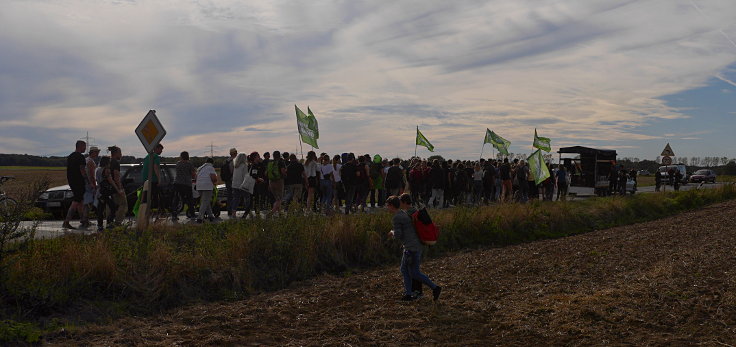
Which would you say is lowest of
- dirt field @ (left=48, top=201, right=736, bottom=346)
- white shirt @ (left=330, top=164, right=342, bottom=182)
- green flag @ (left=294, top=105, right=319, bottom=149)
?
dirt field @ (left=48, top=201, right=736, bottom=346)

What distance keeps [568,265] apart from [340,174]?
927 centimetres

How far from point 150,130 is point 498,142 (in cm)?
2355

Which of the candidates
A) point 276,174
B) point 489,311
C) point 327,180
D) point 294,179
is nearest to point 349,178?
point 327,180

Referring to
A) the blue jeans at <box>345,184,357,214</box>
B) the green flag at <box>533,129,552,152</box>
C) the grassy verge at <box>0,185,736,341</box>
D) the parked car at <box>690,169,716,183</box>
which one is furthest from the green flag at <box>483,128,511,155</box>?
the parked car at <box>690,169,716,183</box>

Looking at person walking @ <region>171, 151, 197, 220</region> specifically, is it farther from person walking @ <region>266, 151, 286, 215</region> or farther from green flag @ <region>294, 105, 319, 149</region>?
green flag @ <region>294, 105, 319, 149</region>

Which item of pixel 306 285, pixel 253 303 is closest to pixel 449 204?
pixel 306 285

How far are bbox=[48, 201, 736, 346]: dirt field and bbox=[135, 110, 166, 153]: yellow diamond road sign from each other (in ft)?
10.7

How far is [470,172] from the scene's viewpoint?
24688 mm

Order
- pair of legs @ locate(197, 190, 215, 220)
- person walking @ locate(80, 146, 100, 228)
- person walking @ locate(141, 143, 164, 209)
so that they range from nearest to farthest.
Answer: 1. person walking @ locate(80, 146, 100, 228)
2. person walking @ locate(141, 143, 164, 209)
3. pair of legs @ locate(197, 190, 215, 220)

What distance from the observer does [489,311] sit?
888 centimetres

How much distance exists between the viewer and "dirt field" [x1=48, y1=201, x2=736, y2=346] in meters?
7.55

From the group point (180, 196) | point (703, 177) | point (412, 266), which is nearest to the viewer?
point (412, 266)

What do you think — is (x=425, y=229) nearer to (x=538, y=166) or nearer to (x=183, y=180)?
(x=183, y=180)

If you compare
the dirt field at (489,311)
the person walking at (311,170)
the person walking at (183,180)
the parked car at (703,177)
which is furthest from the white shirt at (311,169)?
the parked car at (703,177)
